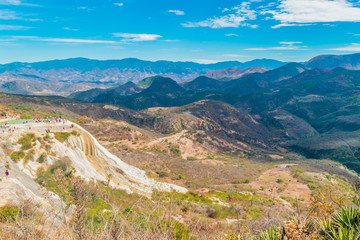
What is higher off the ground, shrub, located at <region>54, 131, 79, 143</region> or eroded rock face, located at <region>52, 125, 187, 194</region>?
shrub, located at <region>54, 131, 79, 143</region>

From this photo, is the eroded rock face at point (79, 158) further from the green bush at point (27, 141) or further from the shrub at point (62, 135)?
the green bush at point (27, 141)

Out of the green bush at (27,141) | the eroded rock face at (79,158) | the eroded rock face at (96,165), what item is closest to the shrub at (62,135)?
the eroded rock face at (79,158)

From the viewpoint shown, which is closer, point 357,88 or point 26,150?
point 26,150

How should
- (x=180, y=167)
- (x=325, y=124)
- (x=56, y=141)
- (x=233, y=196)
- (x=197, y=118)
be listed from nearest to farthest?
(x=56, y=141), (x=233, y=196), (x=180, y=167), (x=197, y=118), (x=325, y=124)

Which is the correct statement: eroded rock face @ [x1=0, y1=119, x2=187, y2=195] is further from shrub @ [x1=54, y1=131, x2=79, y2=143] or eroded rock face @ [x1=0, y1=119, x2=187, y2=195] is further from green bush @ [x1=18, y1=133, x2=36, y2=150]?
green bush @ [x1=18, y1=133, x2=36, y2=150]

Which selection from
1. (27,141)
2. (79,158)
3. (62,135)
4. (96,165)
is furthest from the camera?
(96,165)

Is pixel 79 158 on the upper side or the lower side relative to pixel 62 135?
lower

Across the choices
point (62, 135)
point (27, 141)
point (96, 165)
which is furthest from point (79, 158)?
point (27, 141)

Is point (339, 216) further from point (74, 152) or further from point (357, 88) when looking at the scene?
point (357, 88)

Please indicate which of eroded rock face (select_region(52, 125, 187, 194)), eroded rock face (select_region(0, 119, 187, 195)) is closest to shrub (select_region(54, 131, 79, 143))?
eroded rock face (select_region(0, 119, 187, 195))

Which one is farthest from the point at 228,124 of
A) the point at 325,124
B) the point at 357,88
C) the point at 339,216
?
the point at 357,88

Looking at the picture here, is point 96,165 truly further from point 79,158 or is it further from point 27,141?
point 27,141
